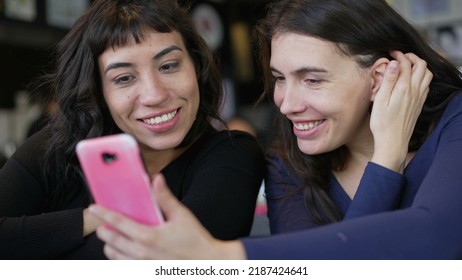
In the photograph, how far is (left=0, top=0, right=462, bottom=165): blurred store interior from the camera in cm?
331

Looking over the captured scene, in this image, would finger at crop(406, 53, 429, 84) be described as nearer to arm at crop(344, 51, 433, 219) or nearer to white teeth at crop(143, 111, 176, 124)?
arm at crop(344, 51, 433, 219)

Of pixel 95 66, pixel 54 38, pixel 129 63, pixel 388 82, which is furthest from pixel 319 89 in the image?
pixel 54 38

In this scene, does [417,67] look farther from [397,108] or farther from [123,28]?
[123,28]

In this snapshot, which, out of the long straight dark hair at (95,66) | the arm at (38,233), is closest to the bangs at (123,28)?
the long straight dark hair at (95,66)

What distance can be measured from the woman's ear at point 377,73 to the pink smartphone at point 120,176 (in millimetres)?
750

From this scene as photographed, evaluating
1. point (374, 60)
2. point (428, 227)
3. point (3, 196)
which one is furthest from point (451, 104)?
point (3, 196)

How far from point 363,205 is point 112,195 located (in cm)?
58

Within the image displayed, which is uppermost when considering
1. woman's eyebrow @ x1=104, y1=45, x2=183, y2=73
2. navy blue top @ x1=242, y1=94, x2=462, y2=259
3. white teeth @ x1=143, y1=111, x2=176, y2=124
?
woman's eyebrow @ x1=104, y1=45, x2=183, y2=73

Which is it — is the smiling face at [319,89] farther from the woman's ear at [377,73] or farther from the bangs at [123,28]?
the bangs at [123,28]

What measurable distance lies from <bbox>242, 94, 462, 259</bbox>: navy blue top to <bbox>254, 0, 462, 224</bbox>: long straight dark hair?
172 mm

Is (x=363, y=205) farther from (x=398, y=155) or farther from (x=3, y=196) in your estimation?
(x=3, y=196)

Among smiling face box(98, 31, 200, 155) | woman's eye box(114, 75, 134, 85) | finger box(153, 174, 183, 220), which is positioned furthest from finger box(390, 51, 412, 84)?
finger box(153, 174, 183, 220)

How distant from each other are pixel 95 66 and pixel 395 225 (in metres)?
0.89

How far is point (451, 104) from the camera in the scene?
1310 mm
